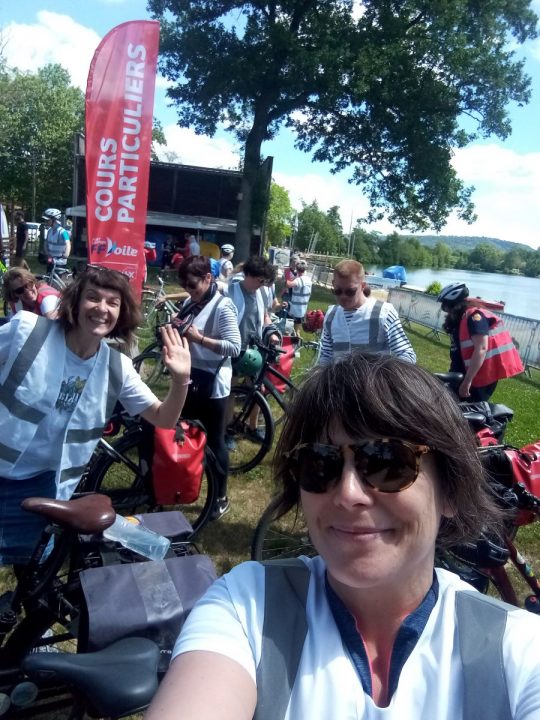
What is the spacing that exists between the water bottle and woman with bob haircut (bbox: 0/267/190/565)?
0.41 metres

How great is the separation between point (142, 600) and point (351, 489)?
1126 millimetres

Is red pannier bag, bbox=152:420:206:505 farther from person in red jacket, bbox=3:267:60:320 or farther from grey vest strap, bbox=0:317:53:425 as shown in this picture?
person in red jacket, bbox=3:267:60:320

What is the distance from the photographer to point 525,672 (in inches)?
45.3

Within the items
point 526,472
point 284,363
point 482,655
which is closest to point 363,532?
point 482,655

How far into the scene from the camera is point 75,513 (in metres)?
2.14

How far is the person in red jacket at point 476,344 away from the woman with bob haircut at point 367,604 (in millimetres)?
3357

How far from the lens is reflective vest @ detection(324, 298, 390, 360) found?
165 inches

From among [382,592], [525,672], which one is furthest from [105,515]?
[525,672]

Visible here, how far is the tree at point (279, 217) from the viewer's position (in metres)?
65.4

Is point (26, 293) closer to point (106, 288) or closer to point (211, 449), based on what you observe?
point (211, 449)

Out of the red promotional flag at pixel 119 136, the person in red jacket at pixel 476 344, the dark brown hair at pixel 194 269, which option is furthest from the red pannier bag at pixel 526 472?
Result: the red promotional flag at pixel 119 136

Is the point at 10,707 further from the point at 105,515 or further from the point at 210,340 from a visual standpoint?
the point at 210,340

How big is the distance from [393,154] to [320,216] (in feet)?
214

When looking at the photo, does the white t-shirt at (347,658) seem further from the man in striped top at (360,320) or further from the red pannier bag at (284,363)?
the red pannier bag at (284,363)
